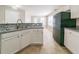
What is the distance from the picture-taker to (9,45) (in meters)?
2.73

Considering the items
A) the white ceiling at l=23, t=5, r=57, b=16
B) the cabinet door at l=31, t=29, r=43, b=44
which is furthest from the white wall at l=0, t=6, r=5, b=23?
the white ceiling at l=23, t=5, r=57, b=16

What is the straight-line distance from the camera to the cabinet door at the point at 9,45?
2453 mm

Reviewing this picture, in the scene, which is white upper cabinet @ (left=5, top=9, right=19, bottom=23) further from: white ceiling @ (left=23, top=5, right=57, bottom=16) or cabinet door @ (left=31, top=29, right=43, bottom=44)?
white ceiling @ (left=23, top=5, right=57, bottom=16)

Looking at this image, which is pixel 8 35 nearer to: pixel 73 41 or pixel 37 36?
pixel 73 41

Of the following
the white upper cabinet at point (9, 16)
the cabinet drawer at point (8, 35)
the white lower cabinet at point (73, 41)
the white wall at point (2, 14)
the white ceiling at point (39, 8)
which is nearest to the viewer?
the cabinet drawer at point (8, 35)

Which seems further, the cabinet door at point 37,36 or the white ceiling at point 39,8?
the white ceiling at point 39,8

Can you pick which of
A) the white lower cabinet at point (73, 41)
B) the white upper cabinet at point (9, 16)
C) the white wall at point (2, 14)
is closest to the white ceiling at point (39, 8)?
the white upper cabinet at point (9, 16)

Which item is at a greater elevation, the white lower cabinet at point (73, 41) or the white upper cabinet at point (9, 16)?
the white upper cabinet at point (9, 16)

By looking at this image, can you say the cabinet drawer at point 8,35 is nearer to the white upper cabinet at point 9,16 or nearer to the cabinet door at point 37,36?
the white upper cabinet at point 9,16
